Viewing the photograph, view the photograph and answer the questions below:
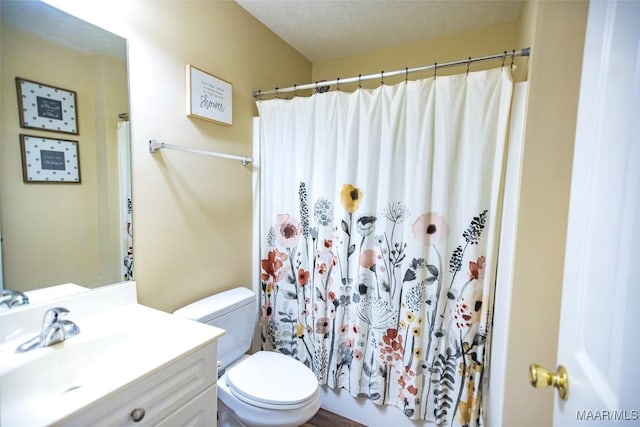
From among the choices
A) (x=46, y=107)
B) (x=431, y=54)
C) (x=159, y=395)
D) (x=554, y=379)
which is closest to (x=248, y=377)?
(x=159, y=395)

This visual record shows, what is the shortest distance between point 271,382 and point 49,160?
1.28 m

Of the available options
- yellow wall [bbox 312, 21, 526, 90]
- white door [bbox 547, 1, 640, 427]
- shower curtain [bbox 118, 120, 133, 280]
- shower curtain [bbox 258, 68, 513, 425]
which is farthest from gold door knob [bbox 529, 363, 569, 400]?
yellow wall [bbox 312, 21, 526, 90]

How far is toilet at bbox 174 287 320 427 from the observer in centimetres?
122

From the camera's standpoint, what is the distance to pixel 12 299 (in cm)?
93

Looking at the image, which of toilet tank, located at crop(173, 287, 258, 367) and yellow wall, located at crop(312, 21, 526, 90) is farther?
yellow wall, located at crop(312, 21, 526, 90)

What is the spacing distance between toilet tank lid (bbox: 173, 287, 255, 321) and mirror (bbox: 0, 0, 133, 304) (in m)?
0.32

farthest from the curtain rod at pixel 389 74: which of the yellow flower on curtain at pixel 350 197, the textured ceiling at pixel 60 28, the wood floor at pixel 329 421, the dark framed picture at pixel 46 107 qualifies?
the wood floor at pixel 329 421

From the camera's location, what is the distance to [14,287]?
94cm

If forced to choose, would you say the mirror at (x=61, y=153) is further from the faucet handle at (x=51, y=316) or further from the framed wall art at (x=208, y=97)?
the framed wall art at (x=208, y=97)

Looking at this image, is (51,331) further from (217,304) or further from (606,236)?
(606,236)

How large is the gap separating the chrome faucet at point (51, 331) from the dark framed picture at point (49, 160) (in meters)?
0.46

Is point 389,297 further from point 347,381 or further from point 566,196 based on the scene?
point 566,196

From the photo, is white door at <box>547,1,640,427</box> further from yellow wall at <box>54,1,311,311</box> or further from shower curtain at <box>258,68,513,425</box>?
yellow wall at <box>54,1,311,311</box>

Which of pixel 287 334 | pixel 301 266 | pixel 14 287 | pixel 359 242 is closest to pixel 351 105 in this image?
pixel 359 242
